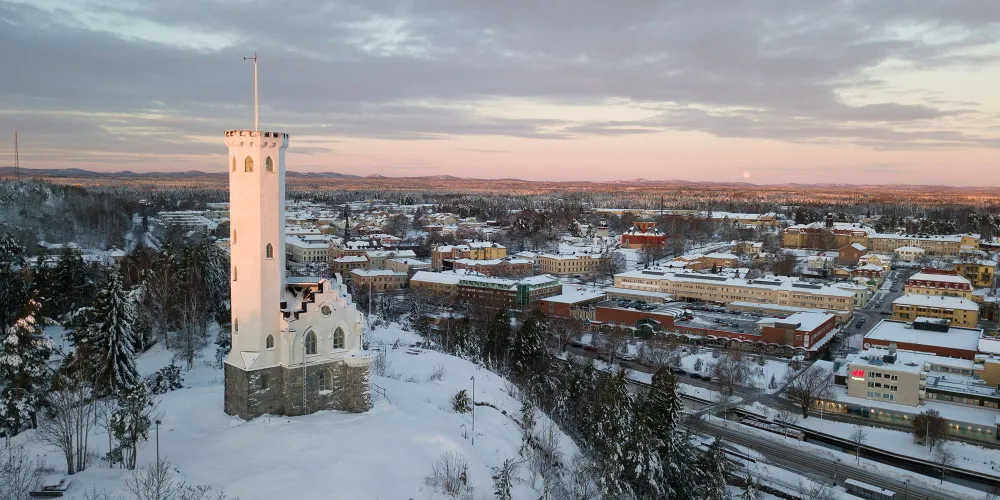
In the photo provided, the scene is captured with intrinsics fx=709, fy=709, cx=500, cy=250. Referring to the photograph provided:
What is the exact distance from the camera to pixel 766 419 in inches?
1529

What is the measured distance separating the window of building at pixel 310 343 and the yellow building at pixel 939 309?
57528 mm

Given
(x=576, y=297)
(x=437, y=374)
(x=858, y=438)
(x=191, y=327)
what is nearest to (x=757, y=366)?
(x=858, y=438)

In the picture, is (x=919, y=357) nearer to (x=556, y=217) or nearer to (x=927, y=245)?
(x=927, y=245)

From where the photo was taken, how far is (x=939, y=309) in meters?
62.6

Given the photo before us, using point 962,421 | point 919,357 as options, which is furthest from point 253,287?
point 919,357

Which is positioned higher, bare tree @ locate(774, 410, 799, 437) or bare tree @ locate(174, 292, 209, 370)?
bare tree @ locate(174, 292, 209, 370)

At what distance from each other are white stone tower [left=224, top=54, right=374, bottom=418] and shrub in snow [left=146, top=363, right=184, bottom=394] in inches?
209

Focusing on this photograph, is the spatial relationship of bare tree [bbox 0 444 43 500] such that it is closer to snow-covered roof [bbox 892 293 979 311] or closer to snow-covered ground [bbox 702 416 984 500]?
snow-covered ground [bbox 702 416 984 500]

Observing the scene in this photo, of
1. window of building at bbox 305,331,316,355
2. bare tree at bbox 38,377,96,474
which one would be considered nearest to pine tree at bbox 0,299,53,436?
bare tree at bbox 38,377,96,474

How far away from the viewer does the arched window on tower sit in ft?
76.7

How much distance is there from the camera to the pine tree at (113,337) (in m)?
28.4

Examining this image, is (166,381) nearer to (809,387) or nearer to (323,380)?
(323,380)

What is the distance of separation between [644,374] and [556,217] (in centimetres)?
11149

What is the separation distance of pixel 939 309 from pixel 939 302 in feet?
3.73
